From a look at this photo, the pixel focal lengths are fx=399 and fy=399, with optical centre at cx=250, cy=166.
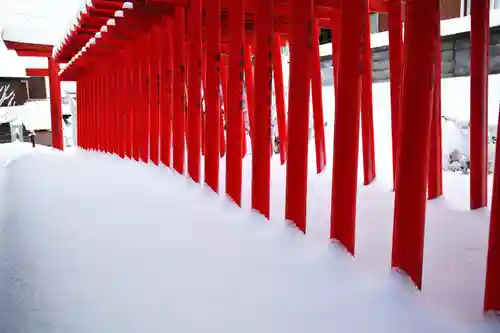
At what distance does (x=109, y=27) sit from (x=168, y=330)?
2.86 metres

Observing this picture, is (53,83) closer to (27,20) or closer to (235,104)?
(27,20)

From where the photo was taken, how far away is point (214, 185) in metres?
2.21

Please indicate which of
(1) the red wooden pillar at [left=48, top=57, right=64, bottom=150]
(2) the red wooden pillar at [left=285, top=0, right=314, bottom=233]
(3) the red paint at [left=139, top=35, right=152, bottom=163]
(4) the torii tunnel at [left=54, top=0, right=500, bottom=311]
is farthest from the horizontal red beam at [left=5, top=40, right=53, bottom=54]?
(2) the red wooden pillar at [left=285, top=0, right=314, bottom=233]

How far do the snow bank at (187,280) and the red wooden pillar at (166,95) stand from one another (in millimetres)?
1360

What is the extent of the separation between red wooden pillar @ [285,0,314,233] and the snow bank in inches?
4.0

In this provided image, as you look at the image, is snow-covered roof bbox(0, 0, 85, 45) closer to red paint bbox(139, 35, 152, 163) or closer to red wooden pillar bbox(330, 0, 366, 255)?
red paint bbox(139, 35, 152, 163)

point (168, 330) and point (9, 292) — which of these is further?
point (9, 292)

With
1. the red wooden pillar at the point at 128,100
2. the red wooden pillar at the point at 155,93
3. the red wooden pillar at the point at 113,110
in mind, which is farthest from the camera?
the red wooden pillar at the point at 113,110

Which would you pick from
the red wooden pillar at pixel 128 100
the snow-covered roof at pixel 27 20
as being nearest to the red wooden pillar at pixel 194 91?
the red wooden pillar at pixel 128 100

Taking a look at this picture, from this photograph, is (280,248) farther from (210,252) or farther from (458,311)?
(458,311)

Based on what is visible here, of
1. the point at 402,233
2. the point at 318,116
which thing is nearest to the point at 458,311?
the point at 402,233

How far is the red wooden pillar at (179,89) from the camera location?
2.68 metres

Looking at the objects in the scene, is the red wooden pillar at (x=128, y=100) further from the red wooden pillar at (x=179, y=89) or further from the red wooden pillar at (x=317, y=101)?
the red wooden pillar at (x=317, y=101)

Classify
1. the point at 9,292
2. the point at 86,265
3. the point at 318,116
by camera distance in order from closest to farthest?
the point at 9,292 < the point at 86,265 < the point at 318,116
